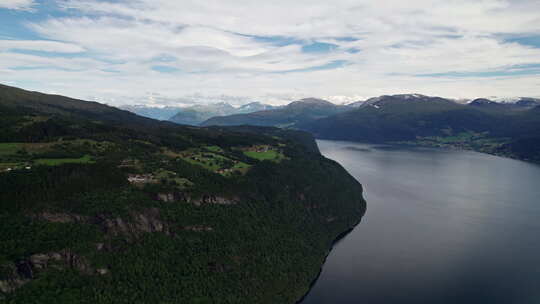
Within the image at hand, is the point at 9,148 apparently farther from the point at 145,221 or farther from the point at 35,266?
the point at 35,266

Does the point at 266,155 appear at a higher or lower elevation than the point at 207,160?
lower

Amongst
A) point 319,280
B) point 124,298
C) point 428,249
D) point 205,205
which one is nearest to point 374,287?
point 319,280

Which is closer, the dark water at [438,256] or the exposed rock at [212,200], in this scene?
the dark water at [438,256]

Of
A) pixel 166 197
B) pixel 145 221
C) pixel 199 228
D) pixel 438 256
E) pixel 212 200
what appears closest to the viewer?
pixel 145 221

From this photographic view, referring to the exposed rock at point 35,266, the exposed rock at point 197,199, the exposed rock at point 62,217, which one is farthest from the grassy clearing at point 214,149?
the exposed rock at point 35,266

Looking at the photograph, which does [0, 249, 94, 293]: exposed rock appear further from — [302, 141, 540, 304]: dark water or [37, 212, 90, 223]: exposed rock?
[302, 141, 540, 304]: dark water

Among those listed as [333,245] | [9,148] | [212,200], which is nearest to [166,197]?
[212,200]

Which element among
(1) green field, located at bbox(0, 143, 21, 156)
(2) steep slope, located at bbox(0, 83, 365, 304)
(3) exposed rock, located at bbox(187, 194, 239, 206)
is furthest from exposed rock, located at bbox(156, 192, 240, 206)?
(1) green field, located at bbox(0, 143, 21, 156)

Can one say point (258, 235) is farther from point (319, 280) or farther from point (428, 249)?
point (428, 249)

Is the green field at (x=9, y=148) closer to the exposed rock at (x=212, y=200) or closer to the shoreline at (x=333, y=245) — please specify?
the exposed rock at (x=212, y=200)
